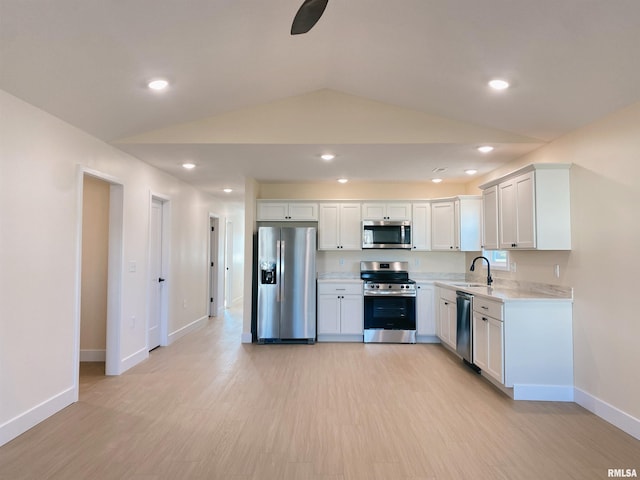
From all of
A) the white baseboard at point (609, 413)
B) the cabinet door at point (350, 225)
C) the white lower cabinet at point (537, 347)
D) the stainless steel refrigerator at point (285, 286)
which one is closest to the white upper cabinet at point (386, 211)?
the cabinet door at point (350, 225)

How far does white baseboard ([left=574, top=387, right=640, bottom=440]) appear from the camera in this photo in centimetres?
267

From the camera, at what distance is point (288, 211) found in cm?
582

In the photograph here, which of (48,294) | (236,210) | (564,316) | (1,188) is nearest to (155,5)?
(1,188)

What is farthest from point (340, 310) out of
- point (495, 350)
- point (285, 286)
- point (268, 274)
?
point (495, 350)

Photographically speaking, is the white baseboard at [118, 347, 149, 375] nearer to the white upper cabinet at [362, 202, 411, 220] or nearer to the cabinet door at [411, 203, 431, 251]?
the white upper cabinet at [362, 202, 411, 220]

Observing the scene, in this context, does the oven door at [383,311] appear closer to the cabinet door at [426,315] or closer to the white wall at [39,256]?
the cabinet door at [426,315]

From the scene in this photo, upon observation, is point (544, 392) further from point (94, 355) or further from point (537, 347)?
point (94, 355)

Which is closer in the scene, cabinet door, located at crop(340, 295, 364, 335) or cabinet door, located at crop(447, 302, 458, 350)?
cabinet door, located at crop(447, 302, 458, 350)

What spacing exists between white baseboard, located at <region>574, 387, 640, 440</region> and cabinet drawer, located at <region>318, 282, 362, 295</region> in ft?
9.42

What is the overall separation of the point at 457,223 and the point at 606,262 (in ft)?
8.32

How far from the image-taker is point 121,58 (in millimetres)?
2510

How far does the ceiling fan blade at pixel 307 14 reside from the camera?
1.50m

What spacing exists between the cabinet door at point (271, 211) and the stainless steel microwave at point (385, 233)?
1.24m

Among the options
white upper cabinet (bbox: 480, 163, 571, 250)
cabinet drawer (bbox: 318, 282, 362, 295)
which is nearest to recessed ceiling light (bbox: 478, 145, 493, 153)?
white upper cabinet (bbox: 480, 163, 571, 250)
